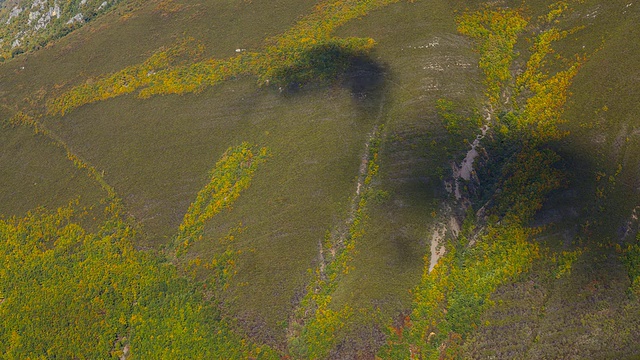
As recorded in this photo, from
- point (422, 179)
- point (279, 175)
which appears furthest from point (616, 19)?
point (279, 175)

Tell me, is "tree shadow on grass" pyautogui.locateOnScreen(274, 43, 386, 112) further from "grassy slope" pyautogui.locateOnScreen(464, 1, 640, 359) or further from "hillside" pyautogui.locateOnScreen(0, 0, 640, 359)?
"grassy slope" pyautogui.locateOnScreen(464, 1, 640, 359)

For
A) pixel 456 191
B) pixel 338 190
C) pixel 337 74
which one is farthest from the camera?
pixel 337 74

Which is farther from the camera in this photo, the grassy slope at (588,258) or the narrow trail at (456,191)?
the narrow trail at (456,191)

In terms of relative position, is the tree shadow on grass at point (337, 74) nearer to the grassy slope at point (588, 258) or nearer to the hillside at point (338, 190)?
the hillside at point (338, 190)

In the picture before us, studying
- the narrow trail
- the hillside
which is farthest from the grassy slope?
the narrow trail

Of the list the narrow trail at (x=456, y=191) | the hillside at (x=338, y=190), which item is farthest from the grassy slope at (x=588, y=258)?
the narrow trail at (x=456, y=191)

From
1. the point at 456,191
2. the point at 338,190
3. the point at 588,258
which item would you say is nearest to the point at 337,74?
the point at 338,190

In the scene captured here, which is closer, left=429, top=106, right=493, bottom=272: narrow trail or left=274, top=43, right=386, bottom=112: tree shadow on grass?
left=429, top=106, right=493, bottom=272: narrow trail

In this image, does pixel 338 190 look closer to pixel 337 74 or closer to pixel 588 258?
pixel 337 74
